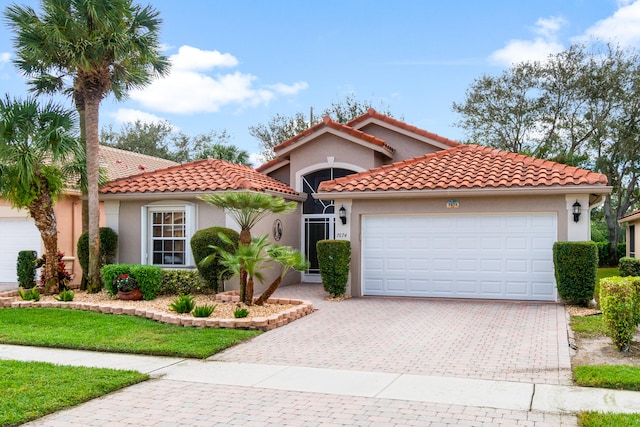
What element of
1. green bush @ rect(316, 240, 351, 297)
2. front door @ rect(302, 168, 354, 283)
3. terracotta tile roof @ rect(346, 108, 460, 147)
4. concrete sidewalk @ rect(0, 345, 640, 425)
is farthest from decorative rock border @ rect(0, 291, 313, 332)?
terracotta tile roof @ rect(346, 108, 460, 147)

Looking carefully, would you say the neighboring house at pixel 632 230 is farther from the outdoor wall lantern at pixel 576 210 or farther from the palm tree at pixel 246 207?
the palm tree at pixel 246 207

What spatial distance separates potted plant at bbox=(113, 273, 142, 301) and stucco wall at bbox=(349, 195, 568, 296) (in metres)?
5.54

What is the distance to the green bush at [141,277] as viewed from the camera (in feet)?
48.2

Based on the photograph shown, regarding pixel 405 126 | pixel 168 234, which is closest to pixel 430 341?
pixel 168 234

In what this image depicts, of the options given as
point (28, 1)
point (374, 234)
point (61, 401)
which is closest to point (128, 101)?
point (28, 1)

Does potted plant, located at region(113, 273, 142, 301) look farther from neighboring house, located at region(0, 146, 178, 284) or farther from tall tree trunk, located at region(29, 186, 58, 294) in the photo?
neighboring house, located at region(0, 146, 178, 284)

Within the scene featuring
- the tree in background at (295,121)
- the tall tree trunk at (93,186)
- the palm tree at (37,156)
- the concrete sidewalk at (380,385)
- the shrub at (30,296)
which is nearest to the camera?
the concrete sidewalk at (380,385)

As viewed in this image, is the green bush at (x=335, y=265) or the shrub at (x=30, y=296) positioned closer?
the shrub at (x=30, y=296)

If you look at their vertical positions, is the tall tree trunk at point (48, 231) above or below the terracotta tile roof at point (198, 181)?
below

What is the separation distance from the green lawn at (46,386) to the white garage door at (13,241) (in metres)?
12.1

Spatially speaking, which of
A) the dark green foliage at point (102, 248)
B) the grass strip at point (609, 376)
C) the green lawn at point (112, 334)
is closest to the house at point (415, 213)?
the dark green foliage at point (102, 248)

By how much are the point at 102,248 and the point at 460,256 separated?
32.6ft

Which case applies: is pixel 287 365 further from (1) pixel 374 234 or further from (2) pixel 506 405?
(1) pixel 374 234

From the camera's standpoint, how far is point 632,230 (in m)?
30.2
